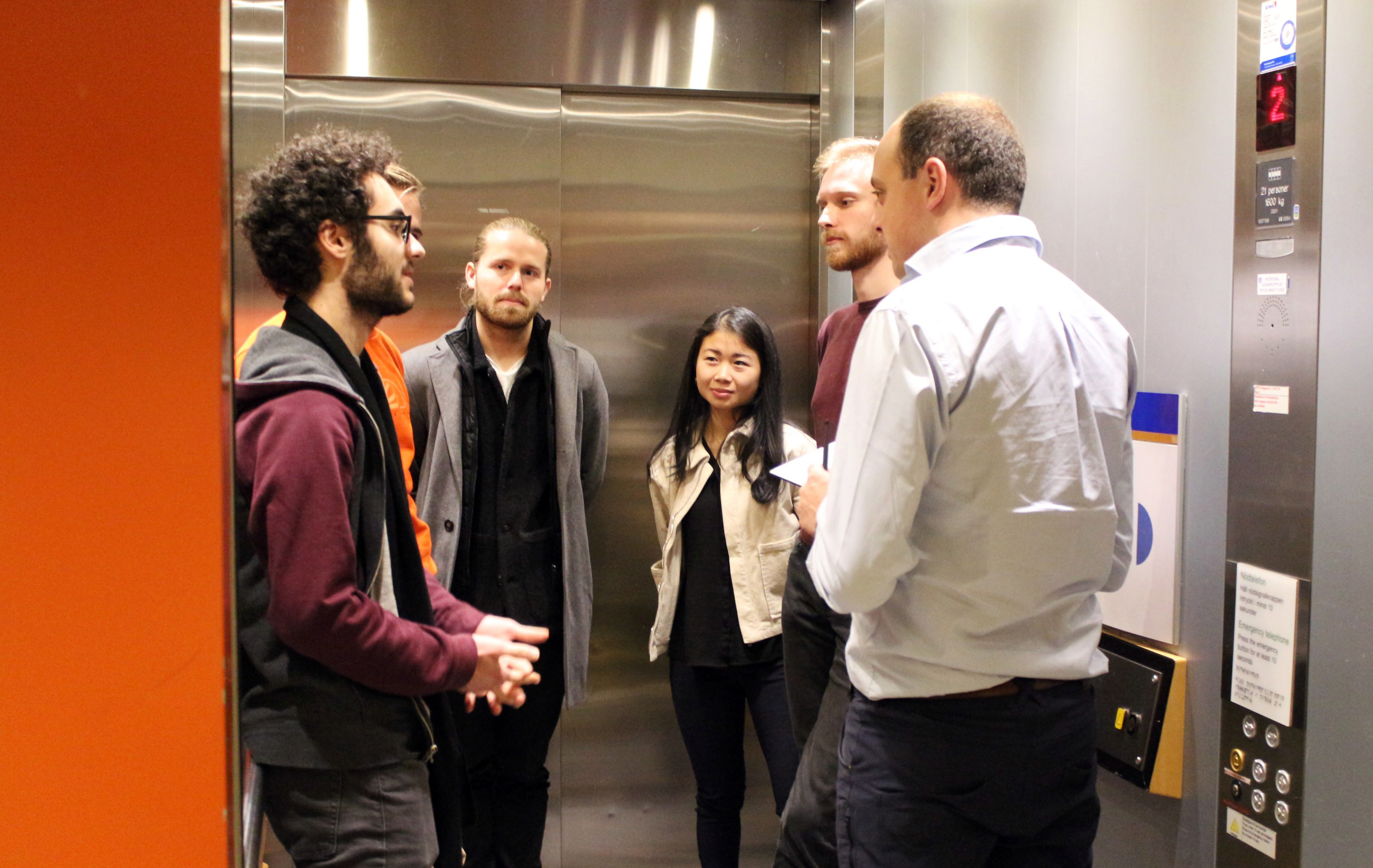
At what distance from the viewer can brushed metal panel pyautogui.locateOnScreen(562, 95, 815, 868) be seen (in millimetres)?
3348

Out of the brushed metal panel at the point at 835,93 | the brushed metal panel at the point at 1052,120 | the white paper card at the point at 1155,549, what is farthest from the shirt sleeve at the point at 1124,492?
the brushed metal panel at the point at 835,93

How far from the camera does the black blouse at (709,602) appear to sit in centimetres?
282

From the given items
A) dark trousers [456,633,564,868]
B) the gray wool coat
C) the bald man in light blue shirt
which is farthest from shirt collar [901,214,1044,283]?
dark trousers [456,633,564,868]

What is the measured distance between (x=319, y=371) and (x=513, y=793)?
1.88 meters

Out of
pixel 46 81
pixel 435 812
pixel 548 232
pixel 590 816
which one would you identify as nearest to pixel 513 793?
pixel 590 816

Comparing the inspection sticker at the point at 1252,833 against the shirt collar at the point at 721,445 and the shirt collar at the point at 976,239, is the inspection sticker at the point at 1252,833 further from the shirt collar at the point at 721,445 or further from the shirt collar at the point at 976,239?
the shirt collar at the point at 721,445

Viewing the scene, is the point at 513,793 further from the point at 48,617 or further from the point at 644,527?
the point at 48,617

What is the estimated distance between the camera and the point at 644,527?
3410 mm

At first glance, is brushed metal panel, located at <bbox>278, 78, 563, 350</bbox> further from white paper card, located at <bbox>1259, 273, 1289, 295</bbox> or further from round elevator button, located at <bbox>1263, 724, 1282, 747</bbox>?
round elevator button, located at <bbox>1263, 724, 1282, 747</bbox>

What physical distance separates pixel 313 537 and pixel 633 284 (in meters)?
2.19

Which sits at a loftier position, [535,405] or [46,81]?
[46,81]

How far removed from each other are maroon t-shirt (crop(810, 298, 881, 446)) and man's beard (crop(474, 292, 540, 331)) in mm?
843

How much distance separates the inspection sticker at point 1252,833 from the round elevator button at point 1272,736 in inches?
5.5

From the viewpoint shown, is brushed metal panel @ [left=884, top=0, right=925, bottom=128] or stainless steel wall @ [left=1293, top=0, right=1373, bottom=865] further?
brushed metal panel @ [left=884, top=0, right=925, bottom=128]
